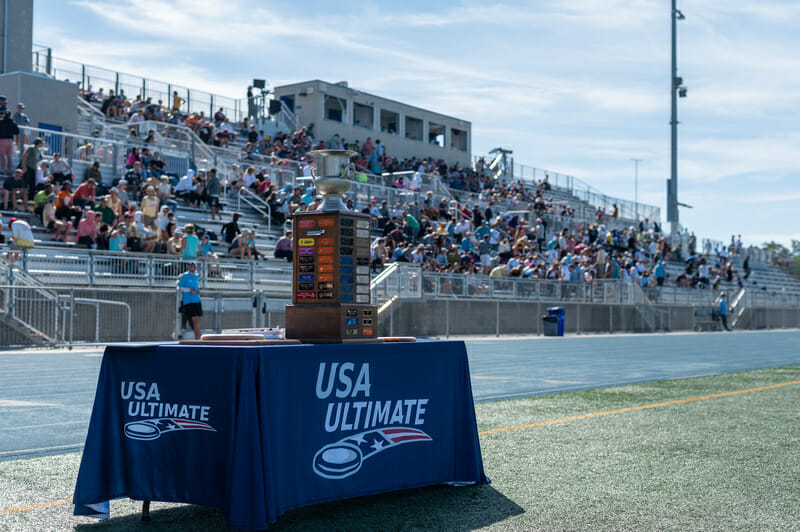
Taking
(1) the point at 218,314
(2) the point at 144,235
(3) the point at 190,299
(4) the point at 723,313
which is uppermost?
(2) the point at 144,235

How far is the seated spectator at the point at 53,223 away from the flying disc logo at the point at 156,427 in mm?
16191

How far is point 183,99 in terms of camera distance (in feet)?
132

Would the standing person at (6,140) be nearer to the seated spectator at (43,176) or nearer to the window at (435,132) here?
the seated spectator at (43,176)

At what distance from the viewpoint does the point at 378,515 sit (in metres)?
5.14

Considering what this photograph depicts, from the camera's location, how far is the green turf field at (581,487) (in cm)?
500

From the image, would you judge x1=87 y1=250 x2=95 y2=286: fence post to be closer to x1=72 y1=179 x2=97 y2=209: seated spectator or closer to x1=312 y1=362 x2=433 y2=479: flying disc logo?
x1=72 y1=179 x2=97 y2=209: seated spectator

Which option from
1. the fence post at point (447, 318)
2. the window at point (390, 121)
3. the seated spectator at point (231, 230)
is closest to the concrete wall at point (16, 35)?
the seated spectator at point (231, 230)

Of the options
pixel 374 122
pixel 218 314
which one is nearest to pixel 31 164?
pixel 218 314

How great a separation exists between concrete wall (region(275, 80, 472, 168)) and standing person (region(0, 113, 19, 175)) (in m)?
24.7

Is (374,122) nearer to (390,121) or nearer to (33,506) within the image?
(390,121)

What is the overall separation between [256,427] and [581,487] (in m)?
2.38

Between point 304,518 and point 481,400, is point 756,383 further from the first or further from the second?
point 304,518

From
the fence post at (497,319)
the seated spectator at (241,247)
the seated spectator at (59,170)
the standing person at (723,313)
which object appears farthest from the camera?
the standing person at (723,313)

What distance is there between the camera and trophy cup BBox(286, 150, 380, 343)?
529 cm
